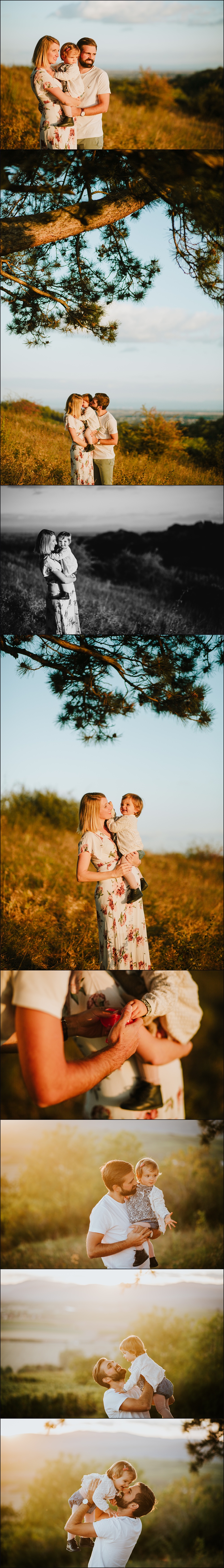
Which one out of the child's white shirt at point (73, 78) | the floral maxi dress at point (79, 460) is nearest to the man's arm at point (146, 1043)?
the floral maxi dress at point (79, 460)

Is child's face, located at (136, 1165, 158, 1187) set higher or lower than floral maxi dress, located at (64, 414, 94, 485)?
lower

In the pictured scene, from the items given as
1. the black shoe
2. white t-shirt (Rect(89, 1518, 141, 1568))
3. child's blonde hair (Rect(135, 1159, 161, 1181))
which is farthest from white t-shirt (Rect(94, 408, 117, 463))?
white t-shirt (Rect(89, 1518, 141, 1568))

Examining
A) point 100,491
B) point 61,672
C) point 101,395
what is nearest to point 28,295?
point 101,395

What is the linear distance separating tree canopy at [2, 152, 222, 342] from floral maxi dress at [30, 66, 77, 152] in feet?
0.09

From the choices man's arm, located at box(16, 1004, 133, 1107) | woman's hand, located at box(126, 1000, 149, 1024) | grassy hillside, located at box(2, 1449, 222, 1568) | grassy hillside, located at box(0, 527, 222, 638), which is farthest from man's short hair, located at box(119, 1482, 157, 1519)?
grassy hillside, located at box(0, 527, 222, 638)

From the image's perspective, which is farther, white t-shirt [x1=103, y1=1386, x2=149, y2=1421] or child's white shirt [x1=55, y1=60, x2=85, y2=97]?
child's white shirt [x1=55, y1=60, x2=85, y2=97]

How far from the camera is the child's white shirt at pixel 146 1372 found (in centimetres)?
196

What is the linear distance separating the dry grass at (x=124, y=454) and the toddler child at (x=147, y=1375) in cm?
184

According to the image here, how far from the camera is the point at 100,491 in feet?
6.84

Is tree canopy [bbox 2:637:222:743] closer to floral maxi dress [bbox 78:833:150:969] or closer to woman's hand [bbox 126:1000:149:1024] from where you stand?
floral maxi dress [bbox 78:833:150:969]

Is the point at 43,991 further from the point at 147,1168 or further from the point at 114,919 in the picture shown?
the point at 147,1168

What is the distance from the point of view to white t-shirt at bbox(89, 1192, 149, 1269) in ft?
6.48

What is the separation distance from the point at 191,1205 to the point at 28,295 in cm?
200

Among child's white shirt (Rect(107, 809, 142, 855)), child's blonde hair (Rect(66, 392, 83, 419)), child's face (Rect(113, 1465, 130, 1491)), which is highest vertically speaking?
child's blonde hair (Rect(66, 392, 83, 419))
